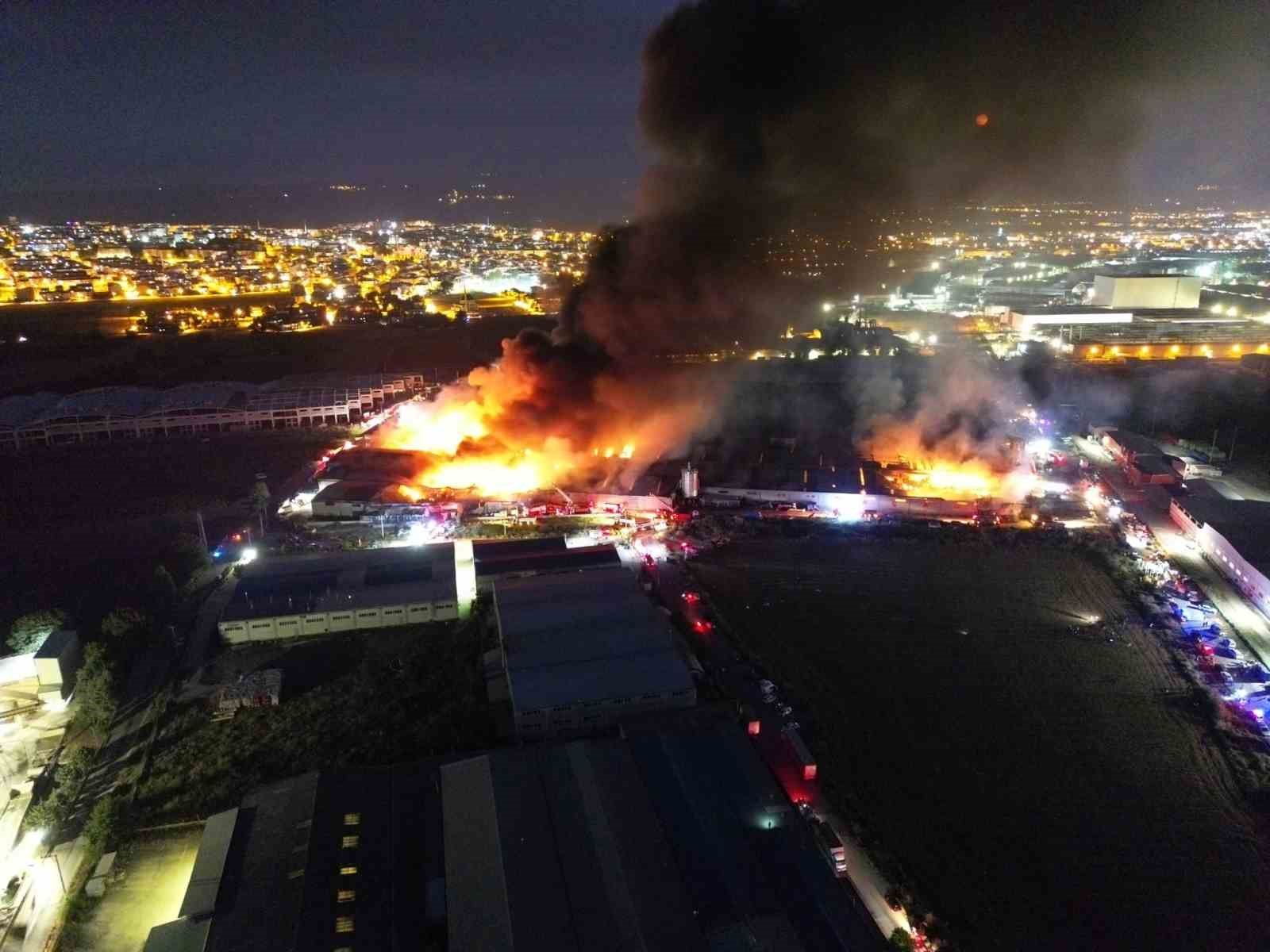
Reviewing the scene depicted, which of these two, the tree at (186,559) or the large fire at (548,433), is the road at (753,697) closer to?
the large fire at (548,433)

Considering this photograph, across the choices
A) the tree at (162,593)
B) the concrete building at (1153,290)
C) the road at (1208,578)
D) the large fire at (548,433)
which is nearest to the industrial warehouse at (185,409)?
the large fire at (548,433)

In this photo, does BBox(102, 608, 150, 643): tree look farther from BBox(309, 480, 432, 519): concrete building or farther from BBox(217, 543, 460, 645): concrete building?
BBox(309, 480, 432, 519): concrete building

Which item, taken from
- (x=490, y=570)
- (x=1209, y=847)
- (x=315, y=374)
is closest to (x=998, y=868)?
(x=1209, y=847)

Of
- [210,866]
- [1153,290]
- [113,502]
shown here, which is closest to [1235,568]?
[210,866]

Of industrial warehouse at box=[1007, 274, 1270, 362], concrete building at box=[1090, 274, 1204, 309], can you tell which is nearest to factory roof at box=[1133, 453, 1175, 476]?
industrial warehouse at box=[1007, 274, 1270, 362]

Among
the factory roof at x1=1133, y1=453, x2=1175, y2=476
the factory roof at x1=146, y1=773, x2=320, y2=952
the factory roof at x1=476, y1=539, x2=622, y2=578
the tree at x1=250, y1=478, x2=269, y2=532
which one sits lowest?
the factory roof at x1=146, y1=773, x2=320, y2=952

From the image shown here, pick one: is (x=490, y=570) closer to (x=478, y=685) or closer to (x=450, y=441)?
(x=478, y=685)
